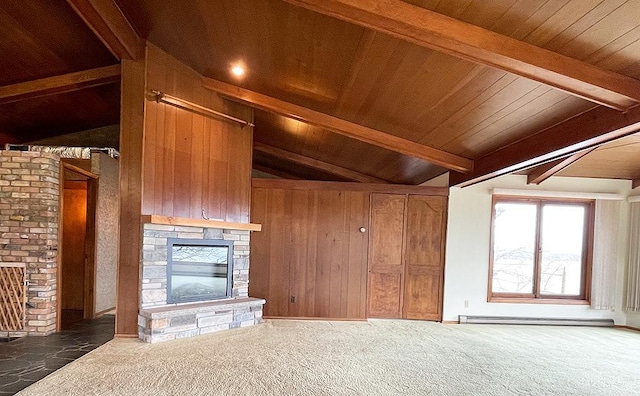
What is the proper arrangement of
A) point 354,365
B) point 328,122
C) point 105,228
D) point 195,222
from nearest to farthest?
point 354,365 < point 195,222 < point 328,122 < point 105,228

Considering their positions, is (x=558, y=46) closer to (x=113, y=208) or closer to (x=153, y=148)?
(x=153, y=148)

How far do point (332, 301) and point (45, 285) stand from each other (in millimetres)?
3768

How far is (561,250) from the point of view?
5703mm

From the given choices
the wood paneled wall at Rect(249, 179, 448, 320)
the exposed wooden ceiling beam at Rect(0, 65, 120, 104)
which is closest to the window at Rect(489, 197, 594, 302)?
the wood paneled wall at Rect(249, 179, 448, 320)

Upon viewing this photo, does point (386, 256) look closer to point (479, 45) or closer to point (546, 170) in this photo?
point (546, 170)

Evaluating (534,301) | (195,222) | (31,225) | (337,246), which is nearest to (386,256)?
(337,246)

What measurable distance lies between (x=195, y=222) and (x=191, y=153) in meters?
0.86

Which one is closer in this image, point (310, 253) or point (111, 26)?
point (111, 26)

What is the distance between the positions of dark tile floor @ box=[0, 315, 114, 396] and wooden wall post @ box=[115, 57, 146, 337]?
1.55 feet

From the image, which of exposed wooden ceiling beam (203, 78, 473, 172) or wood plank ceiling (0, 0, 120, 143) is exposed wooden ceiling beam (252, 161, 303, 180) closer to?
wood plank ceiling (0, 0, 120, 143)

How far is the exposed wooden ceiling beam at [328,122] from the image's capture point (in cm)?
434

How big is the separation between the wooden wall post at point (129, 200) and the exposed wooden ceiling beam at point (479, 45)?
101 inches

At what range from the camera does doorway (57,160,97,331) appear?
494 cm

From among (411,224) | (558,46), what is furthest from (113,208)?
(558,46)
